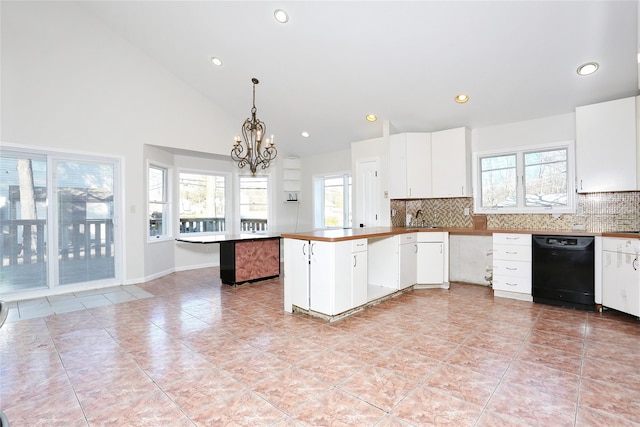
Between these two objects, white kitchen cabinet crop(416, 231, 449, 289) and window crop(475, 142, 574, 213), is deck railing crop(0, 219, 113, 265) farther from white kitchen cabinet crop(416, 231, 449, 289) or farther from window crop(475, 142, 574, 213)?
window crop(475, 142, 574, 213)

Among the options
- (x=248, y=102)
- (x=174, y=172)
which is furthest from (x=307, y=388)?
(x=174, y=172)

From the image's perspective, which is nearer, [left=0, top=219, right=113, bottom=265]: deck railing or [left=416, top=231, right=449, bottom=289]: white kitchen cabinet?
[left=0, top=219, right=113, bottom=265]: deck railing

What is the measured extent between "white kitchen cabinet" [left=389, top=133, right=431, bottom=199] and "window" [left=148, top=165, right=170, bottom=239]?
13.9ft

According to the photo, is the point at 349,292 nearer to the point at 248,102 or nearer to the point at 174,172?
the point at 248,102

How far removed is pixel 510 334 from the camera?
2.93 metres

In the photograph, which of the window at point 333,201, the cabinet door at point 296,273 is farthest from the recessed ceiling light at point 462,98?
the cabinet door at point 296,273

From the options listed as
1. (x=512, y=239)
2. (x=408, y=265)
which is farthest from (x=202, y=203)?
(x=512, y=239)

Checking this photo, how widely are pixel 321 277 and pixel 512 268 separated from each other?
101 inches

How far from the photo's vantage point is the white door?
5.38 metres

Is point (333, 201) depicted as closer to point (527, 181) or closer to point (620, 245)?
point (527, 181)

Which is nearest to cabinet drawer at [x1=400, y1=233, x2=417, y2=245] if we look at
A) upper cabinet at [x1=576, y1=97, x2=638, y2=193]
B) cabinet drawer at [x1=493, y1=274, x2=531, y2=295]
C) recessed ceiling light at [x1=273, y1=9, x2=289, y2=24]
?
cabinet drawer at [x1=493, y1=274, x2=531, y2=295]

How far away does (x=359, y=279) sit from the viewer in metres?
3.55

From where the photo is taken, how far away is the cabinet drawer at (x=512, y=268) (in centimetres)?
399

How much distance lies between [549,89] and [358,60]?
7.64 feet
